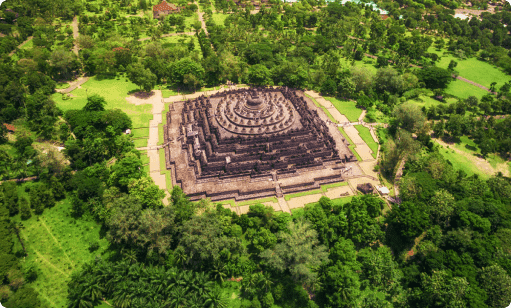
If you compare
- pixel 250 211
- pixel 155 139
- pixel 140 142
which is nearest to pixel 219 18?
pixel 155 139

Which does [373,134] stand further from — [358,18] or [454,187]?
[358,18]

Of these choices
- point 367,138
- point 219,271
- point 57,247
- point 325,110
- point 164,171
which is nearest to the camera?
point 219,271

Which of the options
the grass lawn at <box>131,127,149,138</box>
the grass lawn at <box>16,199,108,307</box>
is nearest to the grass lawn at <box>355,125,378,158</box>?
the grass lawn at <box>131,127,149,138</box>

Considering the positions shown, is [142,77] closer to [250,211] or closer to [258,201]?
[258,201]

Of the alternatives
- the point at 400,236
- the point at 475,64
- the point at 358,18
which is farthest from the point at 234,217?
the point at 358,18

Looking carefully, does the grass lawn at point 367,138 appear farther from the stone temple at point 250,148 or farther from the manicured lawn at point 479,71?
the manicured lawn at point 479,71

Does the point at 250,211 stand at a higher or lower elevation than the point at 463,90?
lower
